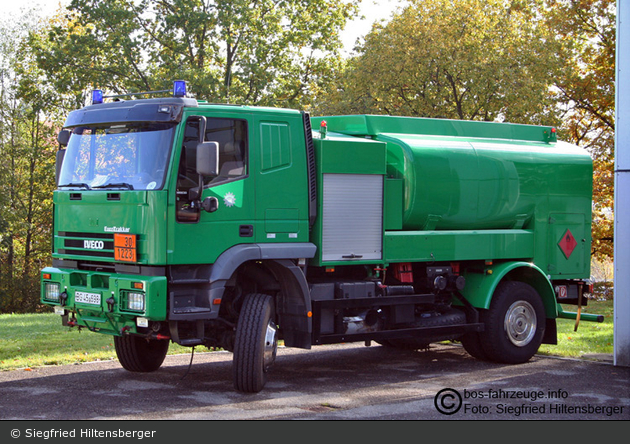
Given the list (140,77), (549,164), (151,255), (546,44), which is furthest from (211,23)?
(151,255)

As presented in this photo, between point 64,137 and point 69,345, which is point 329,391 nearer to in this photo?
Answer: point 64,137

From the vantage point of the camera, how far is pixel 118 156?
8.70m

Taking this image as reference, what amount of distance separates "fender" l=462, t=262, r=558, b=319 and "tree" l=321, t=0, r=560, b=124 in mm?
14998

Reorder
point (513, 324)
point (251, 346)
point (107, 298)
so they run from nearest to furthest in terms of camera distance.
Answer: point (107, 298) < point (251, 346) < point (513, 324)

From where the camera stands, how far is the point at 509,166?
38.0 feet

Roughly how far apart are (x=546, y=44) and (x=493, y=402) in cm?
2180

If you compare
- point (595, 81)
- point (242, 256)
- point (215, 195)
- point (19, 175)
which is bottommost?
point (242, 256)

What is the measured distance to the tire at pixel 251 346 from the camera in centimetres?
866

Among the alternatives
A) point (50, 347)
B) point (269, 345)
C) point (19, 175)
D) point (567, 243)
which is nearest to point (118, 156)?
point (269, 345)

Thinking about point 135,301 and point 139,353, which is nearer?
point 135,301

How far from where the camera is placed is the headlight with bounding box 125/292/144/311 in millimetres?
8172

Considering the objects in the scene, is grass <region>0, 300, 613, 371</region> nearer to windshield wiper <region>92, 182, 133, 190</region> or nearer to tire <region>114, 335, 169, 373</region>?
tire <region>114, 335, 169, 373</region>

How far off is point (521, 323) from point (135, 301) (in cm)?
598

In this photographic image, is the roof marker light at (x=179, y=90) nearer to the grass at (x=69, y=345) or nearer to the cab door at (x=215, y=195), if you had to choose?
the cab door at (x=215, y=195)
